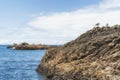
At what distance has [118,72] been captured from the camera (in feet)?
119

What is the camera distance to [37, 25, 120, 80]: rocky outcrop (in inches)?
1510

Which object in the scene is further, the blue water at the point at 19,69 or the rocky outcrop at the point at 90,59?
the blue water at the point at 19,69

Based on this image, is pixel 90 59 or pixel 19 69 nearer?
pixel 90 59

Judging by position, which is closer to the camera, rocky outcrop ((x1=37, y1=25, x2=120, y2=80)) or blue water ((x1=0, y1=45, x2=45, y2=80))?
rocky outcrop ((x1=37, y1=25, x2=120, y2=80))

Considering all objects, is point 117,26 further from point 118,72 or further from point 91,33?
point 118,72

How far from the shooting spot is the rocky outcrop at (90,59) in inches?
1510

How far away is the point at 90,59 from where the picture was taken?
→ 4541cm

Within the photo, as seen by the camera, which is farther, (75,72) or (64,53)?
(64,53)

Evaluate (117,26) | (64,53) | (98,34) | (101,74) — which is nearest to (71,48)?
(64,53)

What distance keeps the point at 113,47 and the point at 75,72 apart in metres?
6.26

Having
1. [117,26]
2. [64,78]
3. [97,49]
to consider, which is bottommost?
[64,78]

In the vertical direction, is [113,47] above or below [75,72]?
above

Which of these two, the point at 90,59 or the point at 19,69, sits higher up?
the point at 90,59

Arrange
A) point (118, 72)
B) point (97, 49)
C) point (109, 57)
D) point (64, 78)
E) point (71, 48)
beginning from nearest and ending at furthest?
point (118, 72), point (109, 57), point (64, 78), point (97, 49), point (71, 48)
